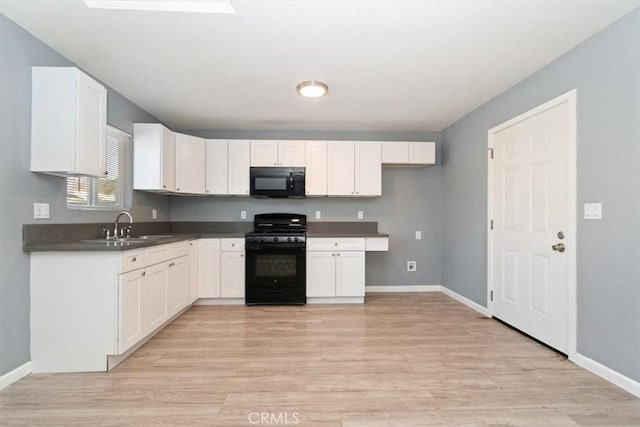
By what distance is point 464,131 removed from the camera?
4.04 meters

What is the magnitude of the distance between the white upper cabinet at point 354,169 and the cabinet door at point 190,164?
1722mm

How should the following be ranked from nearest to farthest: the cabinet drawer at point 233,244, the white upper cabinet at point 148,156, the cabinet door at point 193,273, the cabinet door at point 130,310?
the cabinet door at point 130,310
the white upper cabinet at point 148,156
the cabinet door at point 193,273
the cabinet drawer at point 233,244

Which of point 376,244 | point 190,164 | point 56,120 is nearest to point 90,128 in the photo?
point 56,120

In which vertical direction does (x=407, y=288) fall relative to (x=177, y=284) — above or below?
below

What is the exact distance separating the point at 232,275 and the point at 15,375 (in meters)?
2.13

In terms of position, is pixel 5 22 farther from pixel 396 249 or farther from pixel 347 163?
pixel 396 249

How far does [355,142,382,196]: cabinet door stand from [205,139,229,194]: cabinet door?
180 cm

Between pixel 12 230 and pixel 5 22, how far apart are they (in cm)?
136

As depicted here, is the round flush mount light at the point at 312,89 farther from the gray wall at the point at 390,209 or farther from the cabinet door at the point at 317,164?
the gray wall at the point at 390,209

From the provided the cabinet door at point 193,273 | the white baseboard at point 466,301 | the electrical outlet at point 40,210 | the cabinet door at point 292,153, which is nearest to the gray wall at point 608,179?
the white baseboard at point 466,301

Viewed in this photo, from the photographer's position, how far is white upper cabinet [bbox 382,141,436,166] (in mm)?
4363

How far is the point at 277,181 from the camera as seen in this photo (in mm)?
4219

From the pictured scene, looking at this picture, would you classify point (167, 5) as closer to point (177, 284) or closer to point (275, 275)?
point (177, 284)

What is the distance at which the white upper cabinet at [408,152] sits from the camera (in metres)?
4.36
